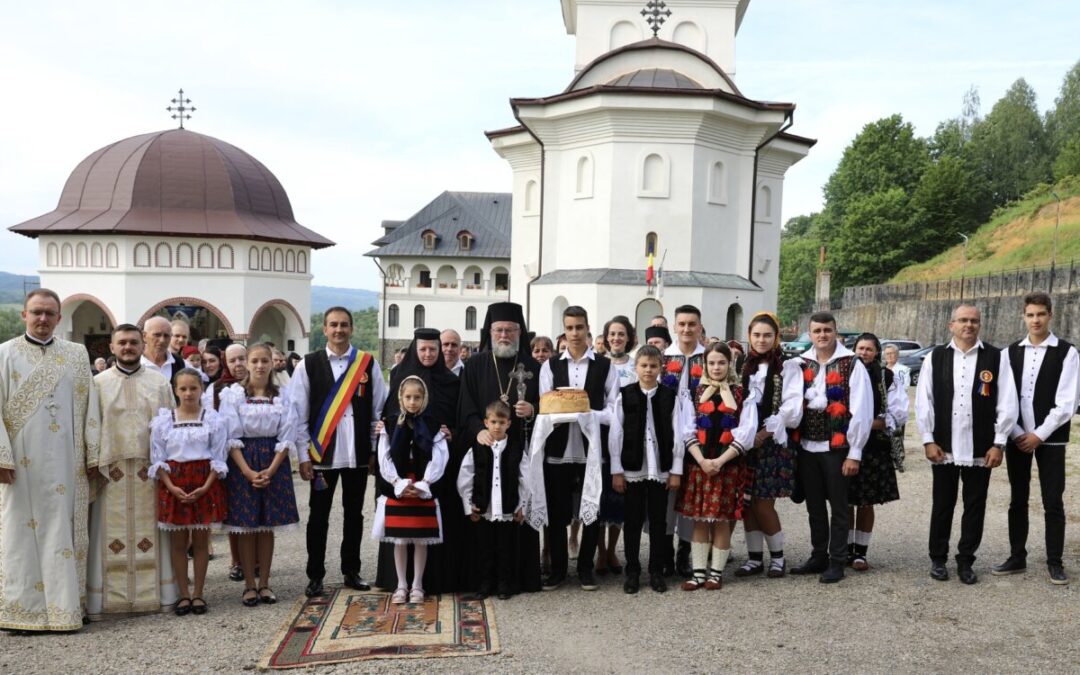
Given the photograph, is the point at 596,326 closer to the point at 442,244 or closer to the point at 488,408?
the point at 488,408

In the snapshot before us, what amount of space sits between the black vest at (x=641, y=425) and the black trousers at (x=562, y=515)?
0.39 meters

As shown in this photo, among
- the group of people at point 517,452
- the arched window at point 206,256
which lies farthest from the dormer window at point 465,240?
the group of people at point 517,452

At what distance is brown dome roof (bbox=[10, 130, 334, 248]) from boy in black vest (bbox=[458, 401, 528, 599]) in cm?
3074

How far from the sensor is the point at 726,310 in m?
25.0

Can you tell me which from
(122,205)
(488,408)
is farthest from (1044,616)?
(122,205)

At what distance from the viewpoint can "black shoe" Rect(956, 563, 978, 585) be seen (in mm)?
6094

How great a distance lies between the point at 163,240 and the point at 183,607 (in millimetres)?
31446

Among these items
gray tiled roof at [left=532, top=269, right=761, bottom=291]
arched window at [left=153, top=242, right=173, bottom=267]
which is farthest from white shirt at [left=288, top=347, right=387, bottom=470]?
arched window at [left=153, top=242, right=173, bottom=267]

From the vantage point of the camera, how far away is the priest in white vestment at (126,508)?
554cm

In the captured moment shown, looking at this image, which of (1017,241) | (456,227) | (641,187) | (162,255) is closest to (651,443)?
(641,187)

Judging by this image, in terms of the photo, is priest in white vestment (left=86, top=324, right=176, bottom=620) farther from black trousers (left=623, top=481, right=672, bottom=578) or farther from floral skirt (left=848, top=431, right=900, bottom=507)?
→ floral skirt (left=848, top=431, right=900, bottom=507)

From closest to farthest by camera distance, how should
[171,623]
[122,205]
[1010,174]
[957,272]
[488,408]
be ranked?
[171,623]
[488,408]
[122,205]
[957,272]
[1010,174]

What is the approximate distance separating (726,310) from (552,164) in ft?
22.3

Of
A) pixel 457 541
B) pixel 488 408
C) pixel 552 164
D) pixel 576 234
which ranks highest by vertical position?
pixel 552 164
